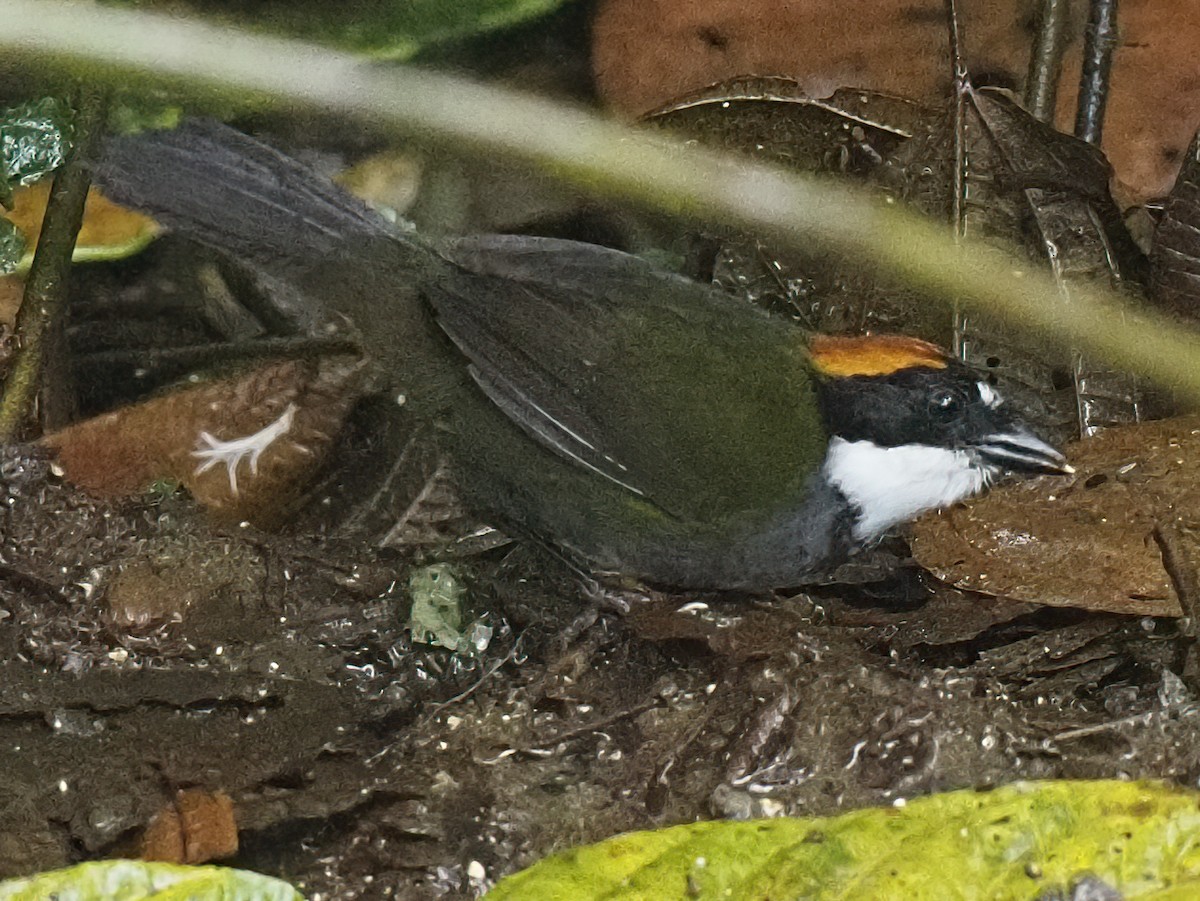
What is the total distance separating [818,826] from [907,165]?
107cm

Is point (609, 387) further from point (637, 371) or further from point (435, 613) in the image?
point (435, 613)

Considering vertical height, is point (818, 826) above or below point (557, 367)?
below

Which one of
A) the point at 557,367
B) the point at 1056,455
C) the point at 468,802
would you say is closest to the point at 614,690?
the point at 468,802

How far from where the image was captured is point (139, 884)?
75.8 inches

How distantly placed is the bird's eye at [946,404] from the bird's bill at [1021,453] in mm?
66

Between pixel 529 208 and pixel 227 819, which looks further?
pixel 529 208

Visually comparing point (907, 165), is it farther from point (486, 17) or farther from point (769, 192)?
point (486, 17)

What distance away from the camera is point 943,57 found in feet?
7.13

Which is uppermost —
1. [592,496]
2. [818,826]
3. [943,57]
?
[943,57]

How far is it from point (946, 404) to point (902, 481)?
14cm

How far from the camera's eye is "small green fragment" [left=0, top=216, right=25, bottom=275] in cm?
204

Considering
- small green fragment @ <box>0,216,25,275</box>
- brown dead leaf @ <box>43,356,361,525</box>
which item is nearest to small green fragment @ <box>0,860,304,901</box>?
A: brown dead leaf @ <box>43,356,361,525</box>

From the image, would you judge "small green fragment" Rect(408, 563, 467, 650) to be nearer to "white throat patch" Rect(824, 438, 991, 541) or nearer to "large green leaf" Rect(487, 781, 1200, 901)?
"large green leaf" Rect(487, 781, 1200, 901)

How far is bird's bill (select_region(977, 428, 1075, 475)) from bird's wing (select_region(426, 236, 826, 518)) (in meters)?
0.27
